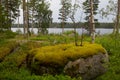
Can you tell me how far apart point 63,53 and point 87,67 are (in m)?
1.40

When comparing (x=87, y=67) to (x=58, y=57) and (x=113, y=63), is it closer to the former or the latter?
(x=58, y=57)

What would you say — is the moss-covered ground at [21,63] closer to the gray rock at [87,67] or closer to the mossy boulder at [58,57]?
the mossy boulder at [58,57]

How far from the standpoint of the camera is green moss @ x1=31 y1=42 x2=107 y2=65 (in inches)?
477

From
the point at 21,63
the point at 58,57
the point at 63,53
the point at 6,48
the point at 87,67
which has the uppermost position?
the point at 63,53

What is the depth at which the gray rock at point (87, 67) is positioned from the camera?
39.0ft

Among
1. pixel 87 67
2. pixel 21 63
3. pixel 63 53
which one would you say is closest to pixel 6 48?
pixel 21 63

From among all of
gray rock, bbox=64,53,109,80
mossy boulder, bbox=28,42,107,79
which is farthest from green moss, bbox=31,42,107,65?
gray rock, bbox=64,53,109,80

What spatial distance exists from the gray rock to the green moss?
0.25 metres

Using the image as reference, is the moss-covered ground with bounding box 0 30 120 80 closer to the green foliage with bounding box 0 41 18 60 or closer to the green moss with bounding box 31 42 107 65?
the green foliage with bounding box 0 41 18 60

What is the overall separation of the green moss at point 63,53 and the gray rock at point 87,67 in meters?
0.25

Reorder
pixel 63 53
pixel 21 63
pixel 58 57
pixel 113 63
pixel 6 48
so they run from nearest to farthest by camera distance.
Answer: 1. pixel 58 57
2. pixel 63 53
3. pixel 21 63
4. pixel 113 63
5. pixel 6 48

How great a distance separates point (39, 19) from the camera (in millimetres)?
68875

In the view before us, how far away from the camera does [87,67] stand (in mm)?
12047

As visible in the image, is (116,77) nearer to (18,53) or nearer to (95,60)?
(95,60)
